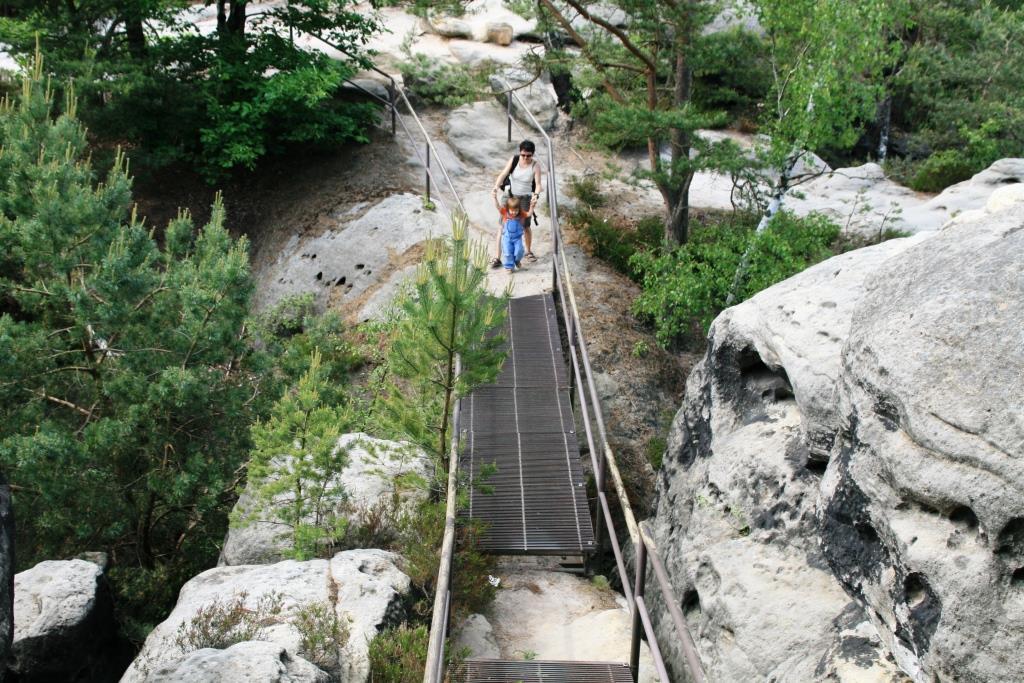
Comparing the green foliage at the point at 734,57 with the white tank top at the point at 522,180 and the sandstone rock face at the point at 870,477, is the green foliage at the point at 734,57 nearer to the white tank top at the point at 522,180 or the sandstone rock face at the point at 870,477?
the white tank top at the point at 522,180

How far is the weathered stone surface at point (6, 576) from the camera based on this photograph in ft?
17.4

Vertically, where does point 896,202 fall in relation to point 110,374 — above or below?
above

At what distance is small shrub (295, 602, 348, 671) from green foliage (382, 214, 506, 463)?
2120 mm

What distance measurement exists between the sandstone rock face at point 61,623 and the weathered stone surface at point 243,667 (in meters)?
2.65

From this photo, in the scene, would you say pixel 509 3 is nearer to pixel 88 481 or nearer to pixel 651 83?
pixel 651 83

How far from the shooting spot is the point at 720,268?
42.9ft

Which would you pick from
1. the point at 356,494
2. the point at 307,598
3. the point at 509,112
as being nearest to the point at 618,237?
the point at 509,112

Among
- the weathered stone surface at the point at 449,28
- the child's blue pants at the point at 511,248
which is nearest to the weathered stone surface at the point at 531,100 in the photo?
the weathered stone surface at the point at 449,28

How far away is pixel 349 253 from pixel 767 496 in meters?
11.0

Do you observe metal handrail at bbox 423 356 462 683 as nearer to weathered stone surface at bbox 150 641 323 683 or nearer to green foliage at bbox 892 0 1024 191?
weathered stone surface at bbox 150 641 323 683

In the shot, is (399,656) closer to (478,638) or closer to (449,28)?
(478,638)

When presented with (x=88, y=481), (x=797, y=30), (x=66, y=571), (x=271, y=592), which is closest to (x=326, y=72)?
(x=797, y=30)

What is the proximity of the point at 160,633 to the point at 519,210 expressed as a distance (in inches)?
304

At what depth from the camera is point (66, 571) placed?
26.6 feet
